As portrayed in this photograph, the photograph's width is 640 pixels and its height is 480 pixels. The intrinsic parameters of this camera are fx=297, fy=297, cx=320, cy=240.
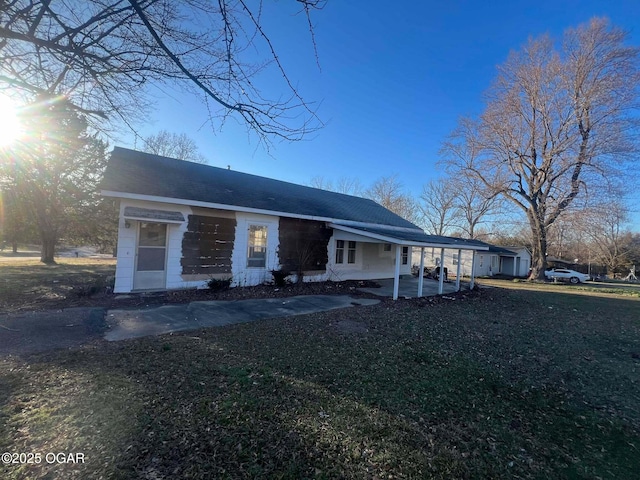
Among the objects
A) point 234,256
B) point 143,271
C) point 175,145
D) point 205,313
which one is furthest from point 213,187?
point 175,145

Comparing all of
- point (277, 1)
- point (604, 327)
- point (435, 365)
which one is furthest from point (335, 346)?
point (604, 327)

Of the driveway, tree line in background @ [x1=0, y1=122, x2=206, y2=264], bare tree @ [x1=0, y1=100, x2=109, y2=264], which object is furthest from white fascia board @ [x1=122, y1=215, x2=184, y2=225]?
bare tree @ [x1=0, y1=100, x2=109, y2=264]

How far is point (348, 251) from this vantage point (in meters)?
14.0

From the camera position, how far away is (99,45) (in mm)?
4090

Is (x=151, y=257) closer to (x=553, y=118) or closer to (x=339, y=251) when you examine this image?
(x=339, y=251)

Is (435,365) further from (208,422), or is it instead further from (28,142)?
(28,142)

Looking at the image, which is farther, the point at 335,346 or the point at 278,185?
the point at 278,185

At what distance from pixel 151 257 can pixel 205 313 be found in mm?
3305

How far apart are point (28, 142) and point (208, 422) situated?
665 inches

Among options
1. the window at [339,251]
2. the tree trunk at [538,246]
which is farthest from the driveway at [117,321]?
the tree trunk at [538,246]

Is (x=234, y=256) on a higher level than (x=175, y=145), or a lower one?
lower

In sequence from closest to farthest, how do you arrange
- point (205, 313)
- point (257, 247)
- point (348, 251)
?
point (205, 313) < point (257, 247) < point (348, 251)

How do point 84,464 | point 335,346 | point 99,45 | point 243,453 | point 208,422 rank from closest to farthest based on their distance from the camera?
point 84,464, point 243,453, point 208,422, point 99,45, point 335,346

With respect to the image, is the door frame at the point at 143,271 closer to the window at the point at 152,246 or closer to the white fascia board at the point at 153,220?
the window at the point at 152,246
